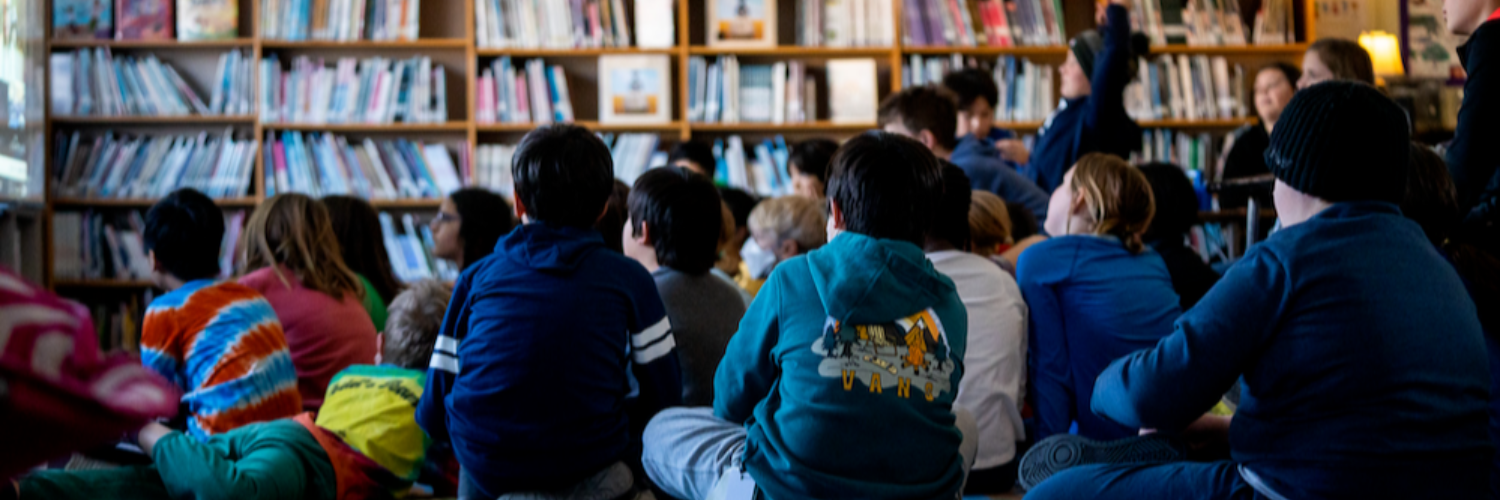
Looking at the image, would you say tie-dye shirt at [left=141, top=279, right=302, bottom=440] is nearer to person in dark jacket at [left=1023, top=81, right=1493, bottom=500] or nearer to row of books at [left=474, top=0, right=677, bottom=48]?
person in dark jacket at [left=1023, top=81, right=1493, bottom=500]

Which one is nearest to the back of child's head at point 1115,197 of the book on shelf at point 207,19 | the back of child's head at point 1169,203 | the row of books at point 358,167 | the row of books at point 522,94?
the back of child's head at point 1169,203

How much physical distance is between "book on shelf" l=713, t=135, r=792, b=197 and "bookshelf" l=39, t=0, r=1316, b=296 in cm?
10

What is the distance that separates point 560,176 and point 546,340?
266 millimetres

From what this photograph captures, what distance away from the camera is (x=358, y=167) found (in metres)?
4.46

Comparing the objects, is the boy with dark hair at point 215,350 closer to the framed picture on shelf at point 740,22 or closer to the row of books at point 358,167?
the row of books at point 358,167

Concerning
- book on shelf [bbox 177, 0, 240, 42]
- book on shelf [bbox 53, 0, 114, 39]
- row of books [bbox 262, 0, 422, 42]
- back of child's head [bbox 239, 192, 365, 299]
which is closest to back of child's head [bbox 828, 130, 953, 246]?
back of child's head [bbox 239, 192, 365, 299]

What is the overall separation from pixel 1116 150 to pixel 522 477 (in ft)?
7.77

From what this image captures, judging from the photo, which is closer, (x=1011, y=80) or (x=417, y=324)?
(x=417, y=324)

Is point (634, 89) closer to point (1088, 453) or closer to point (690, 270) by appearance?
point (690, 270)

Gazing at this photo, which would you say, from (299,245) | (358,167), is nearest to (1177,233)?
(299,245)

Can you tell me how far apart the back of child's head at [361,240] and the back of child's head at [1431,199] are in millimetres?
2319

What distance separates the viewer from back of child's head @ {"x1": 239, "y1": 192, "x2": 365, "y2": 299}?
96.5 inches

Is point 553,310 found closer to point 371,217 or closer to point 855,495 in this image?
point 855,495

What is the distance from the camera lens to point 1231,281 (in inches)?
46.6
